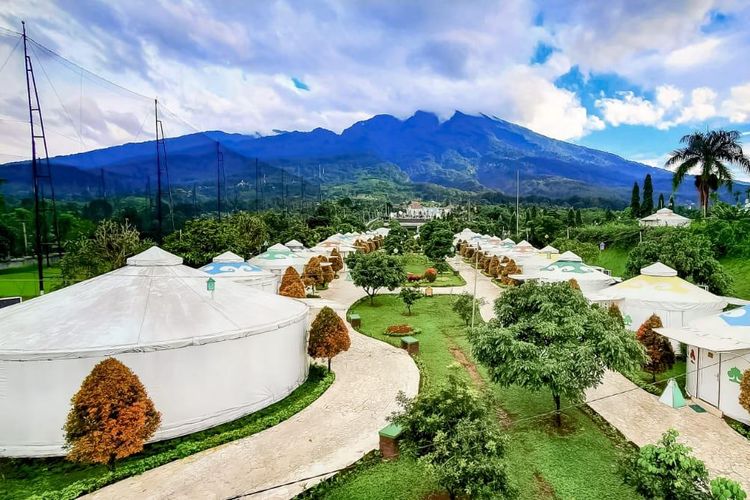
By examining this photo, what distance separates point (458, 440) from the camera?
21.2ft

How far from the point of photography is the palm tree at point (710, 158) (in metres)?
28.5

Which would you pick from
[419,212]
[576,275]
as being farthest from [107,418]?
[419,212]

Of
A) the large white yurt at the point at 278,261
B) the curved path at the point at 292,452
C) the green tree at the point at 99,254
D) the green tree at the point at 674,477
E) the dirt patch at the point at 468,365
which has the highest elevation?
the green tree at the point at 99,254

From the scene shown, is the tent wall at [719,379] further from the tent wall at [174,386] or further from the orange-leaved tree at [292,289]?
the orange-leaved tree at [292,289]

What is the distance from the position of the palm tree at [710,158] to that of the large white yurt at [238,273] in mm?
27763

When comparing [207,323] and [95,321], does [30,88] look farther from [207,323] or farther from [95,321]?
[207,323]

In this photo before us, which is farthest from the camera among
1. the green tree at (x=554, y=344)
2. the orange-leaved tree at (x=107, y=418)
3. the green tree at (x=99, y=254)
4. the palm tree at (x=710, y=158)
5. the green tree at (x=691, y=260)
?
the palm tree at (x=710, y=158)

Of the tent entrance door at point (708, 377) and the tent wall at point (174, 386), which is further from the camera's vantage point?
the tent entrance door at point (708, 377)

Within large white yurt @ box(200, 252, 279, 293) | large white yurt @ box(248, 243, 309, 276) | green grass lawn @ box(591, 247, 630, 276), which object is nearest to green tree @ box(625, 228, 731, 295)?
green grass lawn @ box(591, 247, 630, 276)

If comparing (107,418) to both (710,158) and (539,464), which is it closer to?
(539,464)

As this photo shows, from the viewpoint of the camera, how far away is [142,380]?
955 centimetres

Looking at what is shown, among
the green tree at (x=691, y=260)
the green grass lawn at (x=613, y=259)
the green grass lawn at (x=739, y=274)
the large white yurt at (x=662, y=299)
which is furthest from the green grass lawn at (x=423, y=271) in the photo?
the green grass lawn at (x=739, y=274)

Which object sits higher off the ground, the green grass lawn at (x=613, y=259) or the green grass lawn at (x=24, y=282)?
the green grass lawn at (x=613, y=259)

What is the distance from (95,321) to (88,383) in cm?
240
